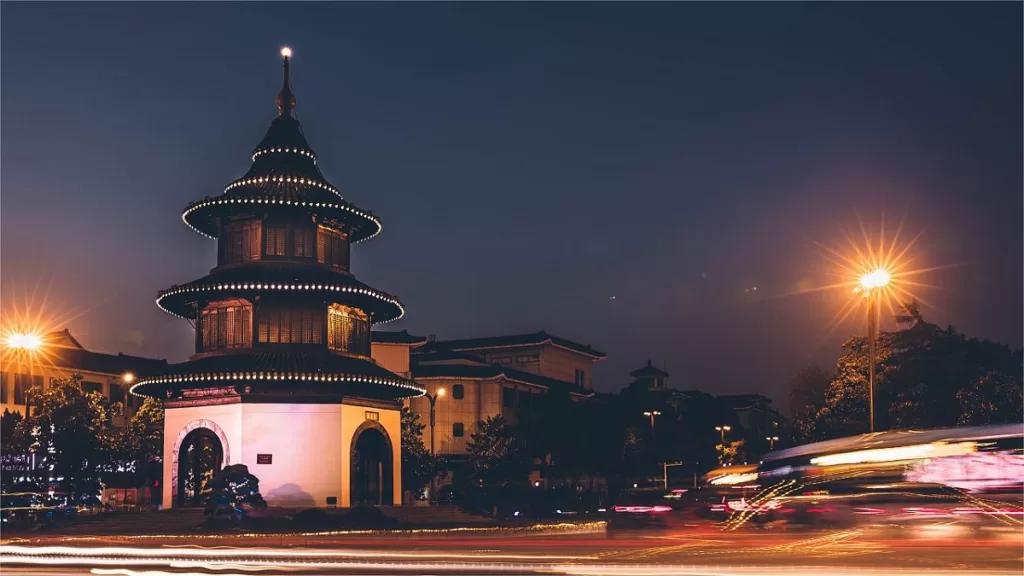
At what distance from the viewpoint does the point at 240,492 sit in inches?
1396

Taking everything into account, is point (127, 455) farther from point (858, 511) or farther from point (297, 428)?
point (858, 511)

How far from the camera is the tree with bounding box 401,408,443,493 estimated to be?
190 ft

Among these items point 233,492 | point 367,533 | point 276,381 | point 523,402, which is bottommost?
point 367,533

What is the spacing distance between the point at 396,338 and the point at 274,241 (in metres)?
29.7

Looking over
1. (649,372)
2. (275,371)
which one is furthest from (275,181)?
(649,372)

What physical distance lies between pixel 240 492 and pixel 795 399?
8075 centimetres

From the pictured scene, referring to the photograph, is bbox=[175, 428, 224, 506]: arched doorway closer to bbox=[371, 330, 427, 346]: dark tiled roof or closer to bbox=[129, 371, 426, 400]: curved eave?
bbox=[129, 371, 426, 400]: curved eave

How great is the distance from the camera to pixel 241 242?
41219mm

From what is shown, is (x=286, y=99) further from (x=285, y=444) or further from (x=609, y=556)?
(x=609, y=556)

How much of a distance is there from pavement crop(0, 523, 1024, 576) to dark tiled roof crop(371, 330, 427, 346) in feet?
140

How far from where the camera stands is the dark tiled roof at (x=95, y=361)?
74500 millimetres

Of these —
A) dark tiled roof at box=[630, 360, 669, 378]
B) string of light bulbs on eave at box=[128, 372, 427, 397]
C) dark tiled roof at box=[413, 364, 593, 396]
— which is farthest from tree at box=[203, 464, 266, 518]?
dark tiled roof at box=[630, 360, 669, 378]

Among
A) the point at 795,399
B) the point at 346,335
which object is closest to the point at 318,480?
the point at 346,335

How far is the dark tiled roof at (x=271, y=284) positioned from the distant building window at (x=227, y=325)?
2.10ft
